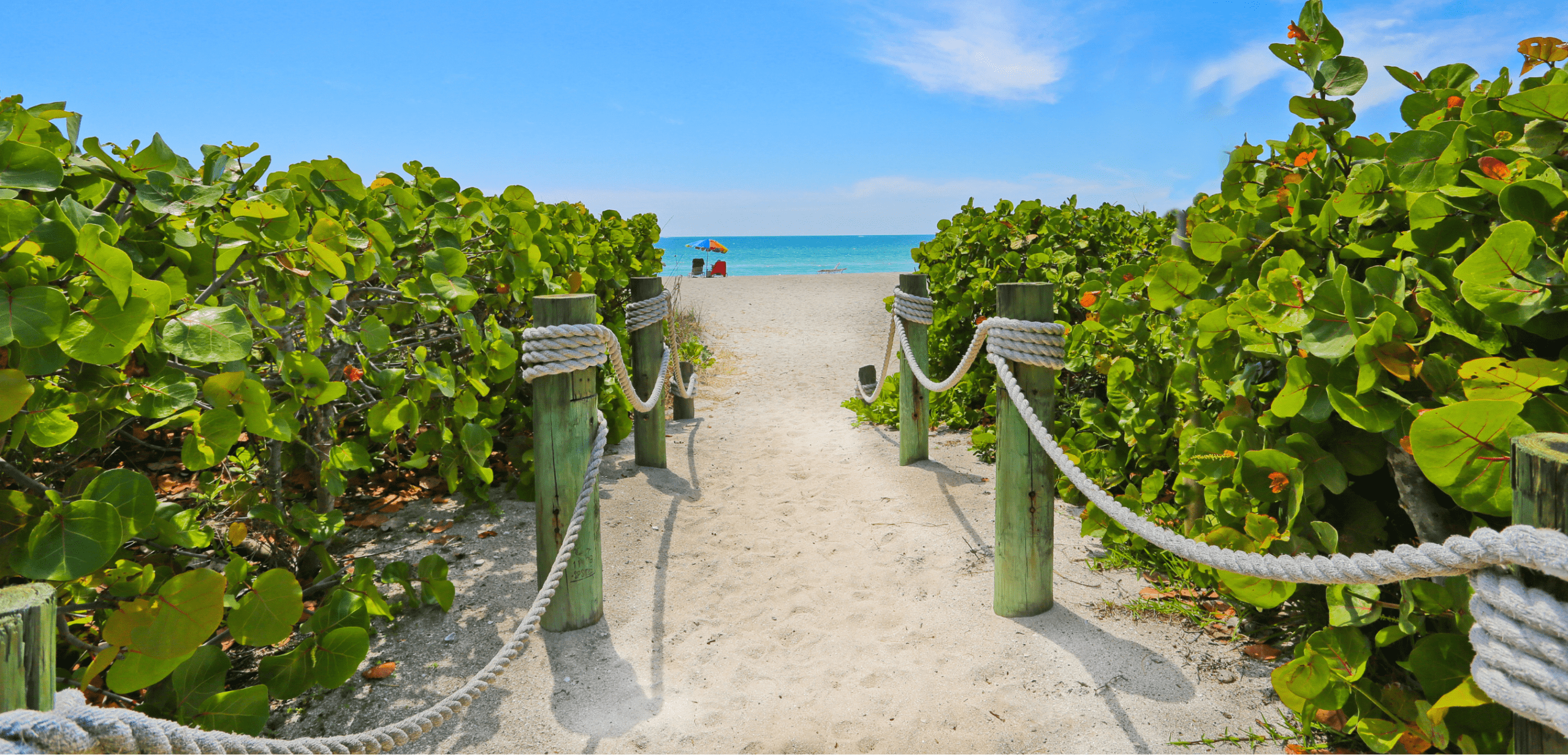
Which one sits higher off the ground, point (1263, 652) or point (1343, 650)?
point (1343, 650)

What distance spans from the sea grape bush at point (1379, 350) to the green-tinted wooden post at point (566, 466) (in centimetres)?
204

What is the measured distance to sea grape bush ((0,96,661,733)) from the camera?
1.51 meters

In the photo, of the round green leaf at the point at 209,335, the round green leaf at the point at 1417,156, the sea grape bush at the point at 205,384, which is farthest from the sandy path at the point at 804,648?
the round green leaf at the point at 1417,156

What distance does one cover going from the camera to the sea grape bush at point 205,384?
151 centimetres

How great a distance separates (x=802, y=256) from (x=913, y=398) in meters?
78.1

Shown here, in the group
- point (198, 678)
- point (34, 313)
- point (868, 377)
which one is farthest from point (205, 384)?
point (868, 377)

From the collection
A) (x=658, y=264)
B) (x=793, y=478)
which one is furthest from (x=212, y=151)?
(x=658, y=264)

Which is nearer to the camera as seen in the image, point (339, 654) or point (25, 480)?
point (25, 480)

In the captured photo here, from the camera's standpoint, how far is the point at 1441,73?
2125 mm

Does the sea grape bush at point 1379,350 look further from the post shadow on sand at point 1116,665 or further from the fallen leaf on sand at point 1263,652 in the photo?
the post shadow on sand at point 1116,665

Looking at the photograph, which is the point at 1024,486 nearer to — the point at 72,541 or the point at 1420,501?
the point at 1420,501

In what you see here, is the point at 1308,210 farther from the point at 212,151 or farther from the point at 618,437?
the point at 618,437

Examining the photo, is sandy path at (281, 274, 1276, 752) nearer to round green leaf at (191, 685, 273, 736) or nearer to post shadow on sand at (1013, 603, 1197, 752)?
post shadow on sand at (1013, 603, 1197, 752)

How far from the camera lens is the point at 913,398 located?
4953 millimetres
